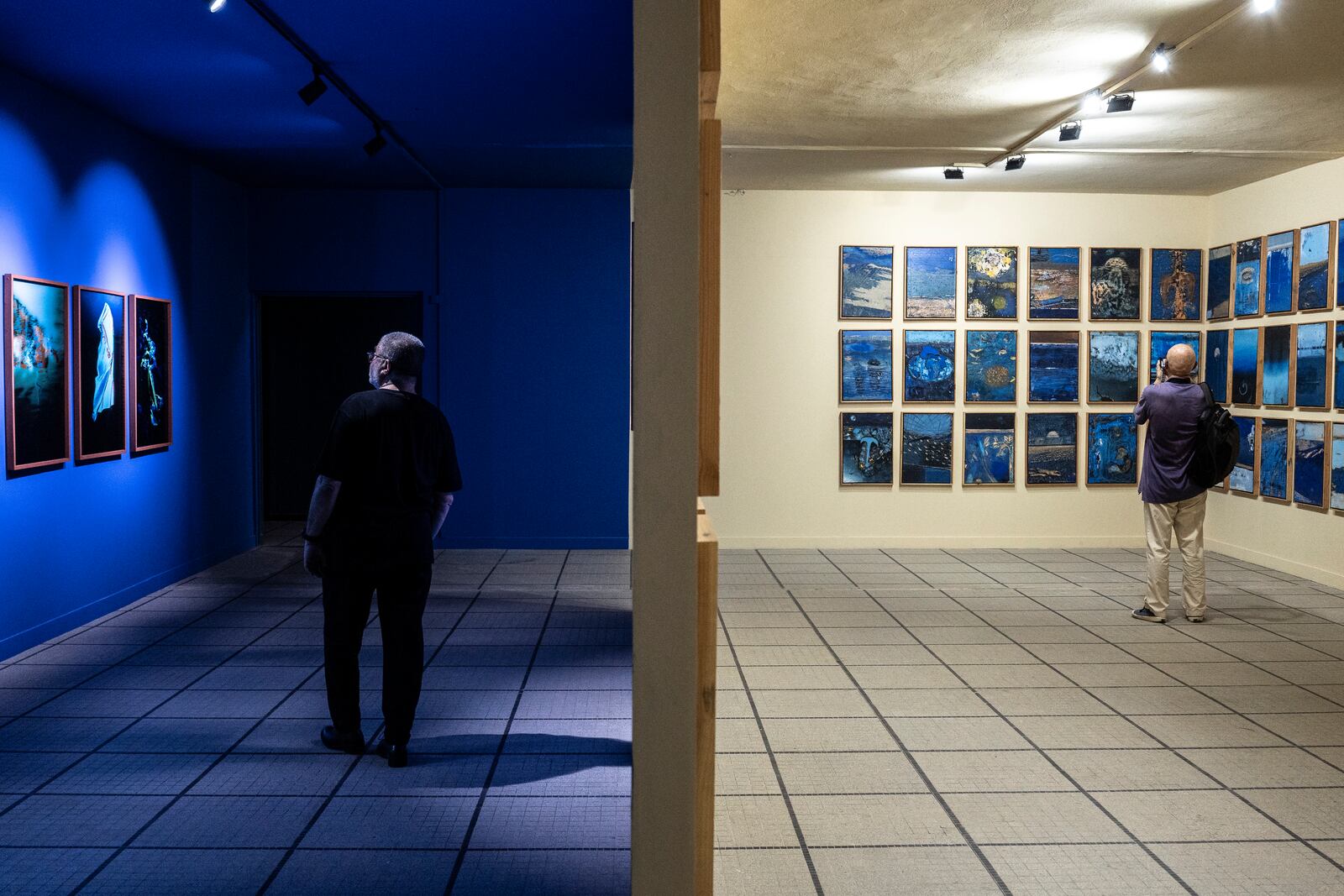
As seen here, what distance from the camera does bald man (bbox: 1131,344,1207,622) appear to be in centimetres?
654

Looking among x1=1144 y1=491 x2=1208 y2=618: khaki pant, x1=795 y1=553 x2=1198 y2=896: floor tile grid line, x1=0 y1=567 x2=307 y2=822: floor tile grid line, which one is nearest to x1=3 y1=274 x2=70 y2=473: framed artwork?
x1=0 y1=567 x2=307 y2=822: floor tile grid line

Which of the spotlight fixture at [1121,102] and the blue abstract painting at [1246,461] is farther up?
the spotlight fixture at [1121,102]

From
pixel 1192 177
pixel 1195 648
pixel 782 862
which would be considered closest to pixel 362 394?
pixel 782 862

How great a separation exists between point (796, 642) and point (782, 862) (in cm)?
285

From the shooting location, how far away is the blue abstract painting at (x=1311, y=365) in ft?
25.7

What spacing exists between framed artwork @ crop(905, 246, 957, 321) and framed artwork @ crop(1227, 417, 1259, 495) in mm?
2649

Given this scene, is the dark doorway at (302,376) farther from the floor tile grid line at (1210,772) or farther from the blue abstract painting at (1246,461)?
the blue abstract painting at (1246,461)

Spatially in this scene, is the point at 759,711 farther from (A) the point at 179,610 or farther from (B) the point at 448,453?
(A) the point at 179,610

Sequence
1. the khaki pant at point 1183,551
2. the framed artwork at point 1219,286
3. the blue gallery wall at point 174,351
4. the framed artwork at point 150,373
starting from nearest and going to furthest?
the blue gallery wall at point 174,351 < the khaki pant at point 1183,551 < the framed artwork at point 150,373 < the framed artwork at point 1219,286

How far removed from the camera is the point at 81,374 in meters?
6.38

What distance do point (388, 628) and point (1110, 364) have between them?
7720 millimetres

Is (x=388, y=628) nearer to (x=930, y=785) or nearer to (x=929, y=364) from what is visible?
(x=930, y=785)

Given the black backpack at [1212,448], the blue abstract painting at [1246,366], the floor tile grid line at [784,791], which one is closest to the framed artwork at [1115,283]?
the blue abstract painting at [1246,366]

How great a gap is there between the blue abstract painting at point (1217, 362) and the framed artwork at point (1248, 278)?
0.32m
